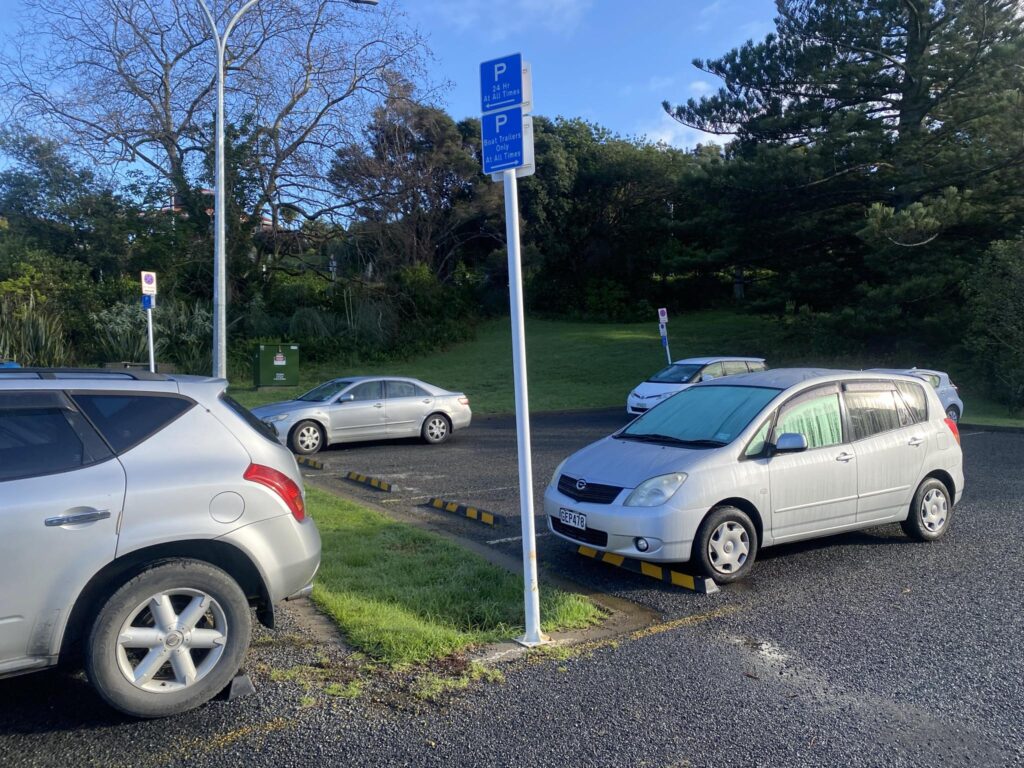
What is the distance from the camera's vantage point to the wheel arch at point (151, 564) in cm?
399

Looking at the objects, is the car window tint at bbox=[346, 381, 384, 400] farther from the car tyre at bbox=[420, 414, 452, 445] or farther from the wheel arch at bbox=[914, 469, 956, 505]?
the wheel arch at bbox=[914, 469, 956, 505]

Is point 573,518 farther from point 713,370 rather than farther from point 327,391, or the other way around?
point 713,370

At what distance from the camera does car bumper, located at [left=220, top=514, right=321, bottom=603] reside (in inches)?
172

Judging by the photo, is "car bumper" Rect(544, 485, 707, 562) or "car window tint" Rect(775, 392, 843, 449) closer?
"car bumper" Rect(544, 485, 707, 562)

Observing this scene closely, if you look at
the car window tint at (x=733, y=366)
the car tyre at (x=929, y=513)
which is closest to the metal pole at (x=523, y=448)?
the car tyre at (x=929, y=513)

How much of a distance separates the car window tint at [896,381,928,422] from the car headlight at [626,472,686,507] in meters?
2.85

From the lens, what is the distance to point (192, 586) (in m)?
4.17

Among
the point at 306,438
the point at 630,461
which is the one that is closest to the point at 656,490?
the point at 630,461

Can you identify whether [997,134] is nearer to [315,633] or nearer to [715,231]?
[715,231]

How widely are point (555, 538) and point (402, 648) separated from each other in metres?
3.13

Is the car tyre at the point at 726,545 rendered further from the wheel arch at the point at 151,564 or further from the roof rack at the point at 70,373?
the roof rack at the point at 70,373

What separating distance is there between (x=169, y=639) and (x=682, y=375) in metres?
15.3

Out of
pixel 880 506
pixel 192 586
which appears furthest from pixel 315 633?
pixel 880 506

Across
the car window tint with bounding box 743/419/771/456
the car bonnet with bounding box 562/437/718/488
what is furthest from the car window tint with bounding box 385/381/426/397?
the car window tint with bounding box 743/419/771/456
